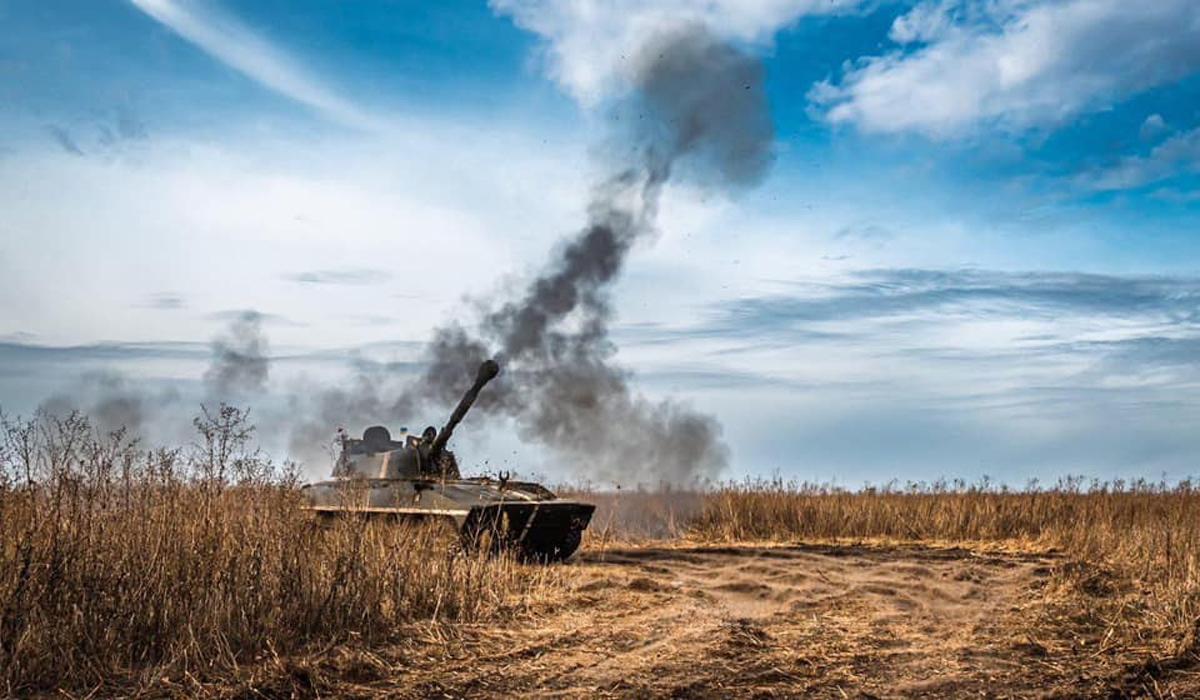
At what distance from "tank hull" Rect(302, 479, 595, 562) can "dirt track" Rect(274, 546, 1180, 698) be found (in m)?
1.00

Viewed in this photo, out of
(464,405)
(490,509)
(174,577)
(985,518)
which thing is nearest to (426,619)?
(174,577)

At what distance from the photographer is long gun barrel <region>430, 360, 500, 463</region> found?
14.6 metres

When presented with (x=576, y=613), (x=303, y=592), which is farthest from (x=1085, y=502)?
(x=303, y=592)

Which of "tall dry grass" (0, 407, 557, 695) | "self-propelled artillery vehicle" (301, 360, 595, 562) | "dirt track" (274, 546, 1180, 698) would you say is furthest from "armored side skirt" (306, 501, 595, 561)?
"tall dry grass" (0, 407, 557, 695)

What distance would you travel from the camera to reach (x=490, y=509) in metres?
12.0

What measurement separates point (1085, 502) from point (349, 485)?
44.3 ft

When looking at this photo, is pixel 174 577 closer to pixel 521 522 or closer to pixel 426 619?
pixel 426 619

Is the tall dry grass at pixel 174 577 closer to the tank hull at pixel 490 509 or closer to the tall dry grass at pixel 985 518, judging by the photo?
the tank hull at pixel 490 509

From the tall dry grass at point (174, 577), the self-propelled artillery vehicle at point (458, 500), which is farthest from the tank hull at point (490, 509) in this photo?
the tall dry grass at point (174, 577)

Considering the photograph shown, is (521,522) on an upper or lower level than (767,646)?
upper

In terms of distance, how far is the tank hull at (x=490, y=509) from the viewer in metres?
12.0

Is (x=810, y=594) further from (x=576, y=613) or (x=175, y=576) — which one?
(x=175, y=576)

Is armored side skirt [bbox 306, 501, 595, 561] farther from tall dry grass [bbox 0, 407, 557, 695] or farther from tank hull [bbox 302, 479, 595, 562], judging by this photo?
tall dry grass [bbox 0, 407, 557, 695]

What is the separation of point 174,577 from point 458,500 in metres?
5.13
